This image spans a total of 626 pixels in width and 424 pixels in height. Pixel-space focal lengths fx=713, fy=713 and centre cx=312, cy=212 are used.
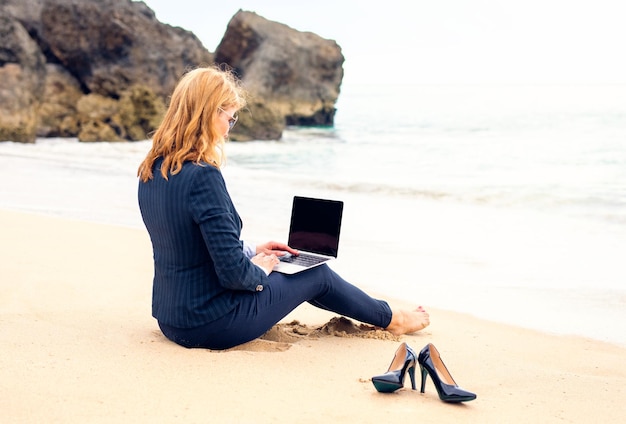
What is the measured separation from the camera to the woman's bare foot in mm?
3820

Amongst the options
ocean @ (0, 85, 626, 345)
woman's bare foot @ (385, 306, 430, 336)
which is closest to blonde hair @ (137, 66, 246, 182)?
woman's bare foot @ (385, 306, 430, 336)

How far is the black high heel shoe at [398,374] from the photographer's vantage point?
2.76 meters

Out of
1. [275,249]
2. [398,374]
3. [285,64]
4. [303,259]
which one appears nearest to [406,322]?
[303,259]

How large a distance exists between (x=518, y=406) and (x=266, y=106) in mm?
22957

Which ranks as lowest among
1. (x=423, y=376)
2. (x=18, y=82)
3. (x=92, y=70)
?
(x=423, y=376)

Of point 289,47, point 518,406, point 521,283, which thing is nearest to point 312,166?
point 521,283

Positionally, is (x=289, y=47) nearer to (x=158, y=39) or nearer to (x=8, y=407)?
(x=158, y=39)

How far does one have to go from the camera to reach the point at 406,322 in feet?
12.7

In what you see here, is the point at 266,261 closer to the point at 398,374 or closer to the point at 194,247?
the point at 194,247

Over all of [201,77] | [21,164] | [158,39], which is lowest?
A: [21,164]

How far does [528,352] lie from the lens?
393 centimetres

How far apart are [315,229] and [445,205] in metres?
7.21

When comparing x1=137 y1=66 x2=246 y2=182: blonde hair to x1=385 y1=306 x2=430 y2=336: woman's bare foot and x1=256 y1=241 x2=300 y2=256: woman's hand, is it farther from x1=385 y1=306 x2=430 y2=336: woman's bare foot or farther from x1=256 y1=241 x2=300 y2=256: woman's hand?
x1=385 y1=306 x2=430 y2=336: woman's bare foot

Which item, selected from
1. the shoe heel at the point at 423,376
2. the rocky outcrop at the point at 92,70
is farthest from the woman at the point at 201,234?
the rocky outcrop at the point at 92,70
